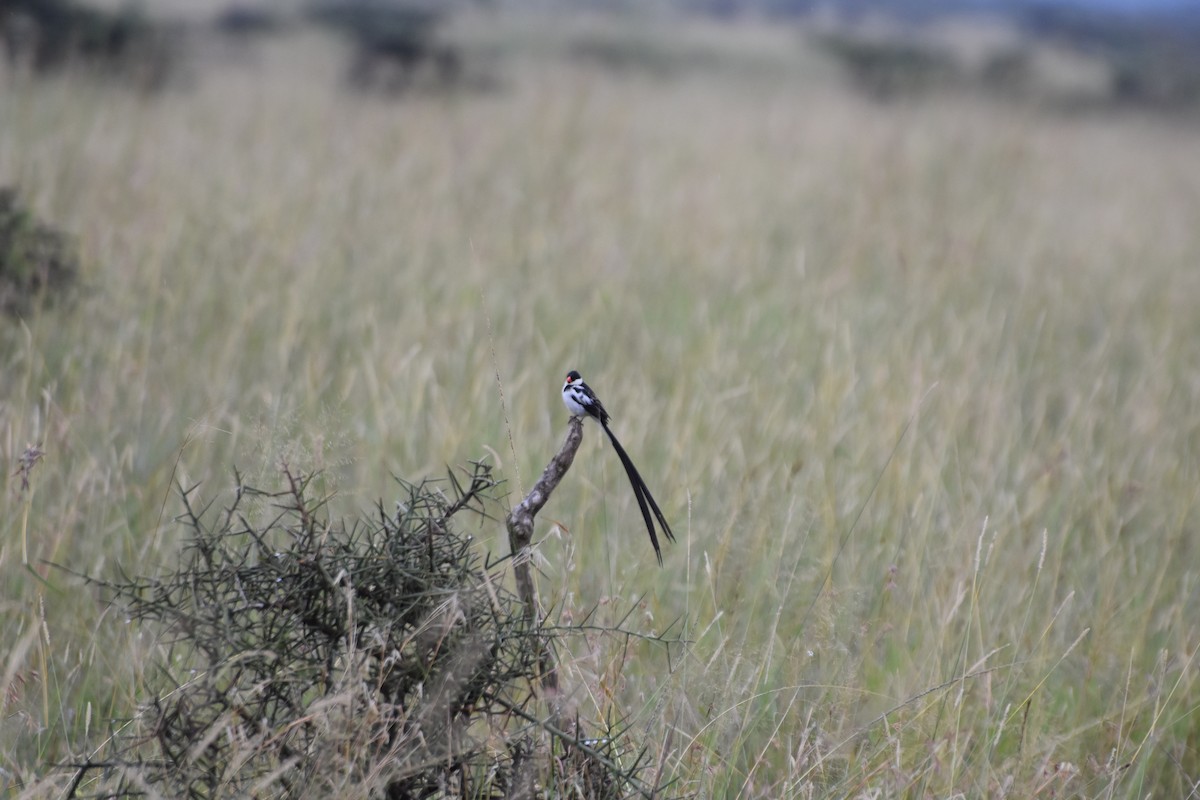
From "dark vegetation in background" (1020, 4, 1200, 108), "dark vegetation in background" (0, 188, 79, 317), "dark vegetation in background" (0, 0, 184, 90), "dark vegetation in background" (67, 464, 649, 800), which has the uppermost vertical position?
"dark vegetation in background" (1020, 4, 1200, 108)

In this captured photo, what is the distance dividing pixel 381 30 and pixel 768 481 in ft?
40.2

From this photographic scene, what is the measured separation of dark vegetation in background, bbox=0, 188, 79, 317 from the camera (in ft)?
13.0

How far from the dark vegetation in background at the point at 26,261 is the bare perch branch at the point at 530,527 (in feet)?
9.71

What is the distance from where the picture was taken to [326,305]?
4566 mm

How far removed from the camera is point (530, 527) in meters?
1.62

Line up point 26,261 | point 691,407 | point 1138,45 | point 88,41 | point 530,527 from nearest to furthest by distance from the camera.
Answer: point 530,527, point 691,407, point 26,261, point 88,41, point 1138,45

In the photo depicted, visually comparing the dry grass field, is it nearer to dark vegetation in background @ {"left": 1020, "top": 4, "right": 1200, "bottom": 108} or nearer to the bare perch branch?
the bare perch branch

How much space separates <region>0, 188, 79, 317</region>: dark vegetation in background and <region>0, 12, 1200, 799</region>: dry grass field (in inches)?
6.8

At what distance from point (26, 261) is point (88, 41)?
7.26m

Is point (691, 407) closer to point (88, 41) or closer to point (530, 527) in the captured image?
point (530, 527)

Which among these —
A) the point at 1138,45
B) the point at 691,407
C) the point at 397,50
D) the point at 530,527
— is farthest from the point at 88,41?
the point at 1138,45

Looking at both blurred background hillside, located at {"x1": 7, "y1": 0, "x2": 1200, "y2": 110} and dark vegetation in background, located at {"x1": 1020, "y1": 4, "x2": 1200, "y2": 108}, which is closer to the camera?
blurred background hillside, located at {"x1": 7, "y1": 0, "x2": 1200, "y2": 110}

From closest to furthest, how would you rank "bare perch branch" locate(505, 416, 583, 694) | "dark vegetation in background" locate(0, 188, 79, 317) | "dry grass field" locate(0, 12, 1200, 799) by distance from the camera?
"bare perch branch" locate(505, 416, 583, 694)
"dry grass field" locate(0, 12, 1200, 799)
"dark vegetation in background" locate(0, 188, 79, 317)

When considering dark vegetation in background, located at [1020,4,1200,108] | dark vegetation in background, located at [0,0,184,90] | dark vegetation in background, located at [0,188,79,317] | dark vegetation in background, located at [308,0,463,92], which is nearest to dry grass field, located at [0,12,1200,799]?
dark vegetation in background, located at [0,188,79,317]
